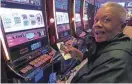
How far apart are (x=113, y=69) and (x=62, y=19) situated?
5.11ft

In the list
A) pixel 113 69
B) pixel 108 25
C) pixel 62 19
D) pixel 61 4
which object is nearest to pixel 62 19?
pixel 62 19

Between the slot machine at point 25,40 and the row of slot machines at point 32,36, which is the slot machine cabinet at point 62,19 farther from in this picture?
the slot machine at point 25,40

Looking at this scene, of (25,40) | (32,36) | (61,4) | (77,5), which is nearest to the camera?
(25,40)

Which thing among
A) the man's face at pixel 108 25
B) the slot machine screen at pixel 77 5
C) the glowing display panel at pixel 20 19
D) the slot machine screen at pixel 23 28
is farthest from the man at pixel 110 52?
the slot machine screen at pixel 77 5

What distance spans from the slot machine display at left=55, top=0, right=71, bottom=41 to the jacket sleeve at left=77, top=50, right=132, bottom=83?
1.11 metres

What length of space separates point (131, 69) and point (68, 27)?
1657 millimetres

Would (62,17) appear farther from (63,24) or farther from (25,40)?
(25,40)

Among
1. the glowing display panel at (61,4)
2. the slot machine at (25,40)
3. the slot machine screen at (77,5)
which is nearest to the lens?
the slot machine at (25,40)

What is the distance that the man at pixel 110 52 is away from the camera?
1.29 m

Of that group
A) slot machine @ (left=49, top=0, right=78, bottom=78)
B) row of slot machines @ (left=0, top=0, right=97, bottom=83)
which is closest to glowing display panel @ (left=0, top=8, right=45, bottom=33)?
row of slot machines @ (left=0, top=0, right=97, bottom=83)

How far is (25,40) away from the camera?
1.78 meters

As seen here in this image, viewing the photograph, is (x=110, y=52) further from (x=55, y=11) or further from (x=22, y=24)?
(x=55, y=11)

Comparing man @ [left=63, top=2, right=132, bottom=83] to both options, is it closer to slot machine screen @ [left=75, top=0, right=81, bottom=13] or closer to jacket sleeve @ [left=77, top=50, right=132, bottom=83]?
jacket sleeve @ [left=77, top=50, right=132, bottom=83]

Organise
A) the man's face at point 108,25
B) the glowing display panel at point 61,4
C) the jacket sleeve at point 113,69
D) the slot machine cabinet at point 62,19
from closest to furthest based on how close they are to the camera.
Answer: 1. the jacket sleeve at point 113,69
2. the man's face at point 108,25
3. the slot machine cabinet at point 62,19
4. the glowing display panel at point 61,4
